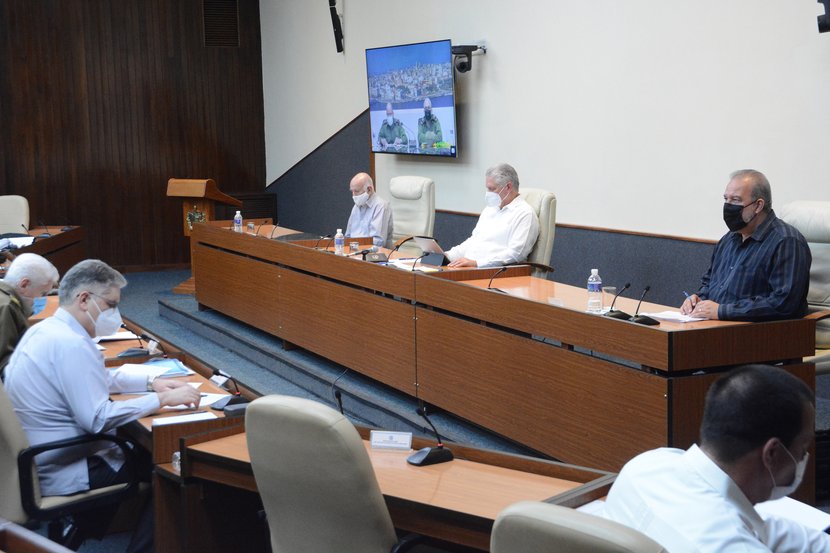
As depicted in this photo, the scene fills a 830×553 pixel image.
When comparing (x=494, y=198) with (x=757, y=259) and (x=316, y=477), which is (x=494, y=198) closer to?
(x=757, y=259)

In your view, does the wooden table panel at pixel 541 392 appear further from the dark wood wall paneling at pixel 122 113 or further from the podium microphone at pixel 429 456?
the dark wood wall paneling at pixel 122 113

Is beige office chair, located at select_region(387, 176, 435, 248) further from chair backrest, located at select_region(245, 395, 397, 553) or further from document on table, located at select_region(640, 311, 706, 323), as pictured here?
chair backrest, located at select_region(245, 395, 397, 553)

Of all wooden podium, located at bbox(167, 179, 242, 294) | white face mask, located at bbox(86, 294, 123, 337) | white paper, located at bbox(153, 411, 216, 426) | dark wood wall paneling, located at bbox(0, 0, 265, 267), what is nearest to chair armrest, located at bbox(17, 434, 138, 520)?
white paper, located at bbox(153, 411, 216, 426)

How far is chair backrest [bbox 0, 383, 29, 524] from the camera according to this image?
300 centimetres

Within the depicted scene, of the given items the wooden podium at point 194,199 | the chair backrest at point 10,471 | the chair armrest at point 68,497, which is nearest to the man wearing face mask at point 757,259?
the chair armrest at point 68,497

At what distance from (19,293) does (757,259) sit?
10.7 ft

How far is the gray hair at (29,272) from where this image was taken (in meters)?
4.29

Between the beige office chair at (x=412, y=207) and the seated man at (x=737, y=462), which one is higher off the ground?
the beige office chair at (x=412, y=207)

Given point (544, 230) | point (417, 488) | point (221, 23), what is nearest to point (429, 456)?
point (417, 488)

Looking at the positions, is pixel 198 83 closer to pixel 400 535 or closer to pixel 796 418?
pixel 400 535

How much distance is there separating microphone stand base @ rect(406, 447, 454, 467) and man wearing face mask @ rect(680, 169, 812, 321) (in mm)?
1544

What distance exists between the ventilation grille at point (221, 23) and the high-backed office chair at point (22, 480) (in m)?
8.75

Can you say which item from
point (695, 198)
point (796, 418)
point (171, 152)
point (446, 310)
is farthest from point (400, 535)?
point (171, 152)

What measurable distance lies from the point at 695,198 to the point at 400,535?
4.15m
